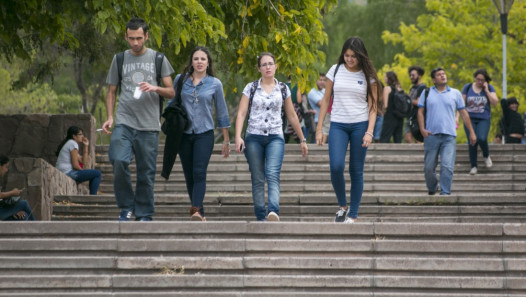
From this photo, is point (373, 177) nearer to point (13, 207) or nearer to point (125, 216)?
point (13, 207)

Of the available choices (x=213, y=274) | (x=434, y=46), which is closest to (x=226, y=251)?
(x=213, y=274)

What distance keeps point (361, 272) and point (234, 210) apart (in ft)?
13.9

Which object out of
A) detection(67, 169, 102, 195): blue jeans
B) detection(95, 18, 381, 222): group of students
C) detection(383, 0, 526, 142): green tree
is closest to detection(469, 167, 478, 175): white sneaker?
detection(67, 169, 102, 195): blue jeans

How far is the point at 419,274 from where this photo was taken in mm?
10016

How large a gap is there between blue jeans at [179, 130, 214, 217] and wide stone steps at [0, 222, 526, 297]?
3.89 ft

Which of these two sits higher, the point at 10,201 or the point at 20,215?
the point at 10,201

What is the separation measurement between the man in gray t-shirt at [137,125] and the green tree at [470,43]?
27.6 m

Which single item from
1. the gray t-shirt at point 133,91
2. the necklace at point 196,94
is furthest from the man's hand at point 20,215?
the necklace at point 196,94

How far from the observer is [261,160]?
1145 cm

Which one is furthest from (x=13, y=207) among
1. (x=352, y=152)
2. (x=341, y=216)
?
(x=352, y=152)

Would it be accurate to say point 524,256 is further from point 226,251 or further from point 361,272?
point 226,251

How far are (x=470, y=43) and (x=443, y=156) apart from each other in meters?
24.9

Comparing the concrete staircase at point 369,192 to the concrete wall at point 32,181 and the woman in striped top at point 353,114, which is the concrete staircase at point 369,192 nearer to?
the concrete wall at point 32,181

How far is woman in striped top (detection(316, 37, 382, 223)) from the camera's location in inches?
441
